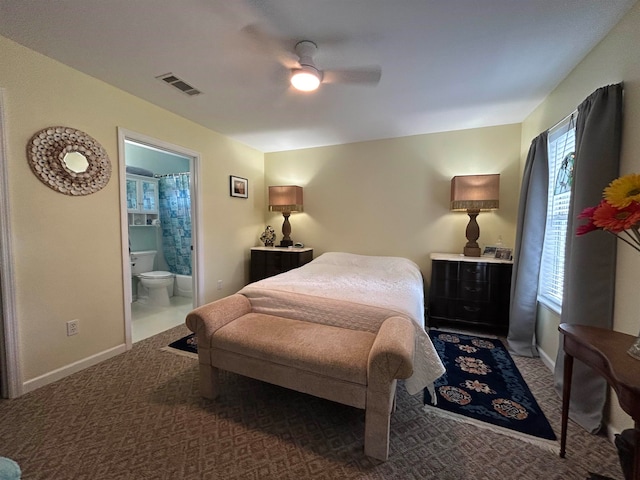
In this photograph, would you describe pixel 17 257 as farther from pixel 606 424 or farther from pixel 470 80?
pixel 606 424

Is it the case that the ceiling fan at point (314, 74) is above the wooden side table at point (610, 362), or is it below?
above

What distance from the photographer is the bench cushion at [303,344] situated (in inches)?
55.4

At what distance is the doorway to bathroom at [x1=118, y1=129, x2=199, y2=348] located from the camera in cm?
388

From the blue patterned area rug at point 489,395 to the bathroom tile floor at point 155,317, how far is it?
291 centimetres

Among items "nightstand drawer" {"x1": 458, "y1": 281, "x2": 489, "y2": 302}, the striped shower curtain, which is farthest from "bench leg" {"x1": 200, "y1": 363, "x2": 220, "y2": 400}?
the striped shower curtain

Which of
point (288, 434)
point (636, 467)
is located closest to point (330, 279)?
point (288, 434)

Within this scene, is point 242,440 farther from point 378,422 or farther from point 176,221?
point 176,221

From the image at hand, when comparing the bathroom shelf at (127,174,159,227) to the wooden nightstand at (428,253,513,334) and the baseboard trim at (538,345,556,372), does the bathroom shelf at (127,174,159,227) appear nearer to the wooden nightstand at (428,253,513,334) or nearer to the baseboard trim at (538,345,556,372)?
the wooden nightstand at (428,253,513,334)

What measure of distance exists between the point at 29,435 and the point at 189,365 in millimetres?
931

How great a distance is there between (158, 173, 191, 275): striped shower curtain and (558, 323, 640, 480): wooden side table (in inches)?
187

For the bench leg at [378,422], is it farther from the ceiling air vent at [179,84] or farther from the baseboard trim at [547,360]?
the ceiling air vent at [179,84]

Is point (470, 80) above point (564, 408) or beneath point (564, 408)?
above

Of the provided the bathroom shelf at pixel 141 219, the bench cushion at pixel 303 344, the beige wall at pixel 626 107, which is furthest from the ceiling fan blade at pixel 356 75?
the bathroom shelf at pixel 141 219

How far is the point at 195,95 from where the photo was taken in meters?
2.45
